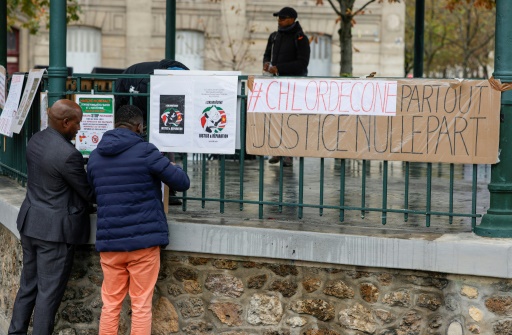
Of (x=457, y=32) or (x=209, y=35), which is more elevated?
(x=457, y=32)

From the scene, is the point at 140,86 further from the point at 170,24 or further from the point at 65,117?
the point at 170,24

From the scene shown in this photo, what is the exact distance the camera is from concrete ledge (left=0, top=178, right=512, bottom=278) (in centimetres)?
612

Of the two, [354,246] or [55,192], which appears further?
[55,192]

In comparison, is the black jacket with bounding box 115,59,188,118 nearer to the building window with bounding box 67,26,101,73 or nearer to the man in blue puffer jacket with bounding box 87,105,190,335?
the man in blue puffer jacket with bounding box 87,105,190,335

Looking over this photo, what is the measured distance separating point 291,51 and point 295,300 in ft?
16.3

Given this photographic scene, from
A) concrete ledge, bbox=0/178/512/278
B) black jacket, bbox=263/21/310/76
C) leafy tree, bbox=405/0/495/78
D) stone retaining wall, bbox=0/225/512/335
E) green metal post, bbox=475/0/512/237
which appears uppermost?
leafy tree, bbox=405/0/495/78

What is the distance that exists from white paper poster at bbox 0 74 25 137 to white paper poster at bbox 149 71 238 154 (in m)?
1.94

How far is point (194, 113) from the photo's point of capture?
7078 millimetres

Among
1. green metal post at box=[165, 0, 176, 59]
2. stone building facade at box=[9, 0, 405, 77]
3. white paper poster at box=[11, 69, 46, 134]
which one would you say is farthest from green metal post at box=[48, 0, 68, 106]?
stone building facade at box=[9, 0, 405, 77]

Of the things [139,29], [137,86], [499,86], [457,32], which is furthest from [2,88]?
[457,32]

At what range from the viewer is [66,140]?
7012mm

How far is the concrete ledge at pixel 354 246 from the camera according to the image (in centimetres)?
612

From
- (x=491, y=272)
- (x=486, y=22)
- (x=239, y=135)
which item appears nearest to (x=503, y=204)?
(x=491, y=272)

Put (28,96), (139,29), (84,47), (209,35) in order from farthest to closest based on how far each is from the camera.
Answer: (84,47) → (209,35) → (139,29) → (28,96)
